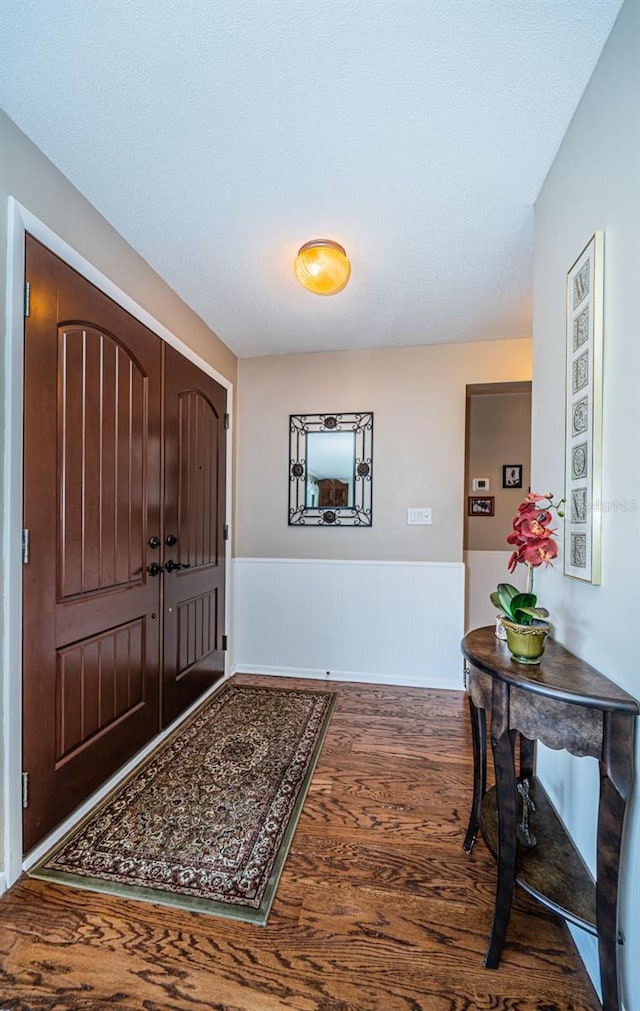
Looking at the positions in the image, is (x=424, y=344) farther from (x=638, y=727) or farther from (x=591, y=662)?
(x=638, y=727)

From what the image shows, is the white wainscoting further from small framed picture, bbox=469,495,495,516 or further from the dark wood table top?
the dark wood table top

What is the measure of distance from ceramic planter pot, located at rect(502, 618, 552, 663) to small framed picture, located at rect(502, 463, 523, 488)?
3.23 m

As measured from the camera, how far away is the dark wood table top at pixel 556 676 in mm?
953

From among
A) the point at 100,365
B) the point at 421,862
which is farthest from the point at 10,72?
the point at 421,862

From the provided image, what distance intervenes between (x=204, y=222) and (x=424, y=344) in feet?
5.84

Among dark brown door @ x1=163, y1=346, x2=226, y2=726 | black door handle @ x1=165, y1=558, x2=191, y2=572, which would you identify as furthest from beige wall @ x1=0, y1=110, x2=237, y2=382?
black door handle @ x1=165, y1=558, x2=191, y2=572

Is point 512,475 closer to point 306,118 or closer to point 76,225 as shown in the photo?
point 306,118

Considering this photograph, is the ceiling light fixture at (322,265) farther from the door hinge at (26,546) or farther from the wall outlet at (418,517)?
the wall outlet at (418,517)

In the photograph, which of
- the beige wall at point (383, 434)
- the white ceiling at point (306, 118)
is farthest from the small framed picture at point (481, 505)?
the white ceiling at point (306, 118)

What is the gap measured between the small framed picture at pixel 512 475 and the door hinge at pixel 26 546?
152 inches

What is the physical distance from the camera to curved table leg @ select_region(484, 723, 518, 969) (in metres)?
1.12

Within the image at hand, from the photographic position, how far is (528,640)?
116 centimetres

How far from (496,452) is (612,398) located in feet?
10.8

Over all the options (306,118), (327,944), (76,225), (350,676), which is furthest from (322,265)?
(350,676)
